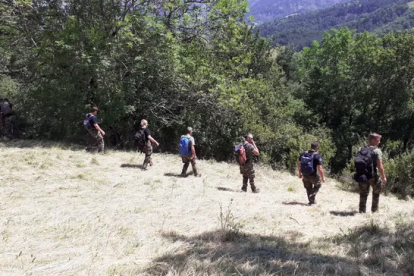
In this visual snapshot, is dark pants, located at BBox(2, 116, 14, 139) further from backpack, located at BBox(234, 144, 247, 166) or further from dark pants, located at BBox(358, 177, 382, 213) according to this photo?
dark pants, located at BBox(358, 177, 382, 213)

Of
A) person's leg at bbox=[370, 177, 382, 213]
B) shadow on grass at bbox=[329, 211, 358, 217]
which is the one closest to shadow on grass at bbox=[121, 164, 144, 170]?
shadow on grass at bbox=[329, 211, 358, 217]

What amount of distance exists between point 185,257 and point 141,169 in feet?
23.9

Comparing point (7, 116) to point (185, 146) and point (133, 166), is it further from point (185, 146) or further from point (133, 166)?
point (185, 146)

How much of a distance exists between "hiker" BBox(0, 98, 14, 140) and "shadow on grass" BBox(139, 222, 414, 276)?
40.2 feet

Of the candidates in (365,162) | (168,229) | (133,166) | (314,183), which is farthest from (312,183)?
(133,166)

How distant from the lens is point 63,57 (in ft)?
45.4

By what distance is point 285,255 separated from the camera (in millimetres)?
4711

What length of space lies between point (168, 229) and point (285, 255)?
2097mm

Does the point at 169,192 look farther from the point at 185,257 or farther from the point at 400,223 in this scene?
the point at 400,223

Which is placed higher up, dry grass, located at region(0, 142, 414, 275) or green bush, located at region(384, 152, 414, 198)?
dry grass, located at region(0, 142, 414, 275)

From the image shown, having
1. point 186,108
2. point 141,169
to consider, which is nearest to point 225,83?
point 186,108

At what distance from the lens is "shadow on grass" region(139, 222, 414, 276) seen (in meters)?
4.11

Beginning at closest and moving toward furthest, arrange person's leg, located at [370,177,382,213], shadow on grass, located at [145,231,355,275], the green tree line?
shadow on grass, located at [145,231,355,275]
person's leg, located at [370,177,382,213]
the green tree line

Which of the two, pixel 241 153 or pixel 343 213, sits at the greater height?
pixel 241 153
